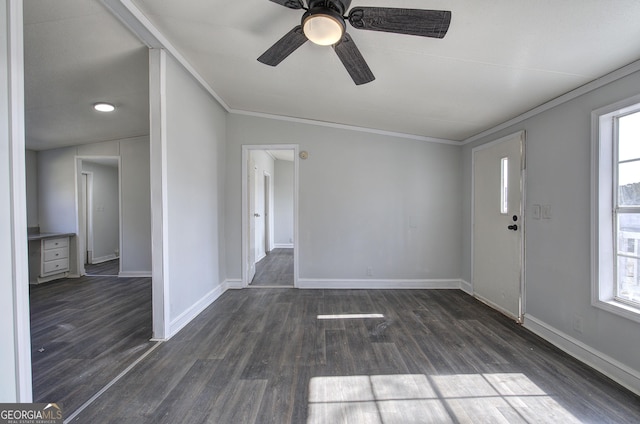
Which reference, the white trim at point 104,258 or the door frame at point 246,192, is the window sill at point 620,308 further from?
the white trim at point 104,258

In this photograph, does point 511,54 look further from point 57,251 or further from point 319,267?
point 57,251

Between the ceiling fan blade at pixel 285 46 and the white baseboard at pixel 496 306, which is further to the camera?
the white baseboard at pixel 496 306

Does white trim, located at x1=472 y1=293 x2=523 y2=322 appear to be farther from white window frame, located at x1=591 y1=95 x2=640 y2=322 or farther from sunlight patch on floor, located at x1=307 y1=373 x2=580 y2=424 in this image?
sunlight patch on floor, located at x1=307 y1=373 x2=580 y2=424

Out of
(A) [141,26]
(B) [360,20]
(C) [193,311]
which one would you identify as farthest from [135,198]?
(B) [360,20]

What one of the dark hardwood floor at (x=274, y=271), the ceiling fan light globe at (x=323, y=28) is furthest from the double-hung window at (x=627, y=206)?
the dark hardwood floor at (x=274, y=271)

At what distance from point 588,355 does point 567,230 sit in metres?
0.99

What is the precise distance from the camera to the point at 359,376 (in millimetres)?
1880

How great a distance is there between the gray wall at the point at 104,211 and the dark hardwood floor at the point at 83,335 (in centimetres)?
188

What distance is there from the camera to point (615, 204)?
1.98 m

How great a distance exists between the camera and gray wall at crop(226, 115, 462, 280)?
3.87m

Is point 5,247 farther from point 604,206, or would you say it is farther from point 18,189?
point 604,206

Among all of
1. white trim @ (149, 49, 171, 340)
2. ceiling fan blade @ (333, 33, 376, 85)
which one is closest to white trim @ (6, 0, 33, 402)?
white trim @ (149, 49, 171, 340)

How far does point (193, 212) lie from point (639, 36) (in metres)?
3.68

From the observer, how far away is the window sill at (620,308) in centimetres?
178
